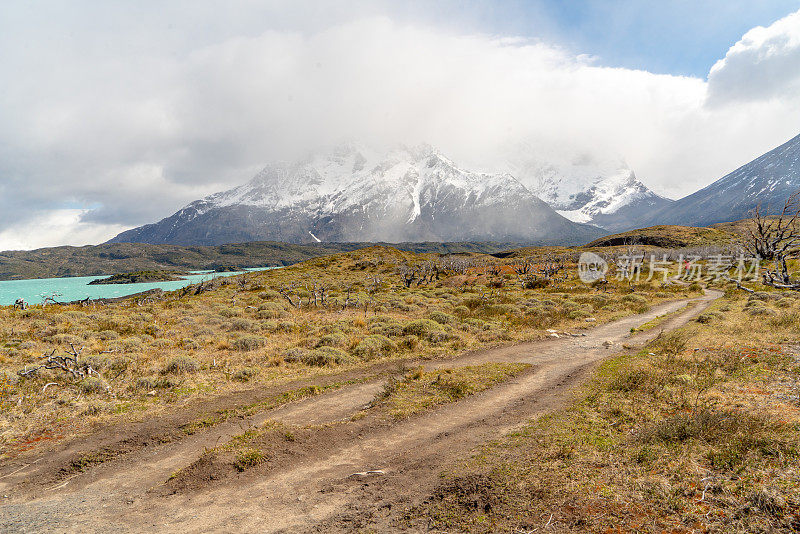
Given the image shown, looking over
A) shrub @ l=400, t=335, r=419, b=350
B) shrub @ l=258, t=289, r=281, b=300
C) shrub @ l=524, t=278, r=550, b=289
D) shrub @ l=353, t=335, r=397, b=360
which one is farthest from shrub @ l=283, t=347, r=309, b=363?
shrub @ l=524, t=278, r=550, b=289

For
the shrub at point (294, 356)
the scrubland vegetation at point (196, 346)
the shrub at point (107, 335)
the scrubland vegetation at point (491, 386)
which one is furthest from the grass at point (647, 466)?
the shrub at point (107, 335)

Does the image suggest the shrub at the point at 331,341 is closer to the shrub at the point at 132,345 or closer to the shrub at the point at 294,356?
the shrub at the point at 294,356

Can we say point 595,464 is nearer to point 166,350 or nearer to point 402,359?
point 402,359

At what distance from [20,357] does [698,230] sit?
715 ft

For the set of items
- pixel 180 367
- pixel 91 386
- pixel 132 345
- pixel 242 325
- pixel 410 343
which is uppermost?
pixel 132 345

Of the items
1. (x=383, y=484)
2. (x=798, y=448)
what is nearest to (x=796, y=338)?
(x=798, y=448)

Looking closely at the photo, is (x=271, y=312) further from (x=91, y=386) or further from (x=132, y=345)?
(x=91, y=386)

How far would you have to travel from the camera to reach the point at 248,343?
795 inches

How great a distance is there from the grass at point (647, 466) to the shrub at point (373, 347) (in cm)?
1026

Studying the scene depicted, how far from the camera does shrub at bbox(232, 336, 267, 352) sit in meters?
20.0

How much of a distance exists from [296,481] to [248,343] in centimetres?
1363

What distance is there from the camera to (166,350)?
19500mm

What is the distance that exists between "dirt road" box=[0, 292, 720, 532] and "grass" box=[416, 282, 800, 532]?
0.87m

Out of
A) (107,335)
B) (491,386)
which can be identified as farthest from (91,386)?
(491,386)
